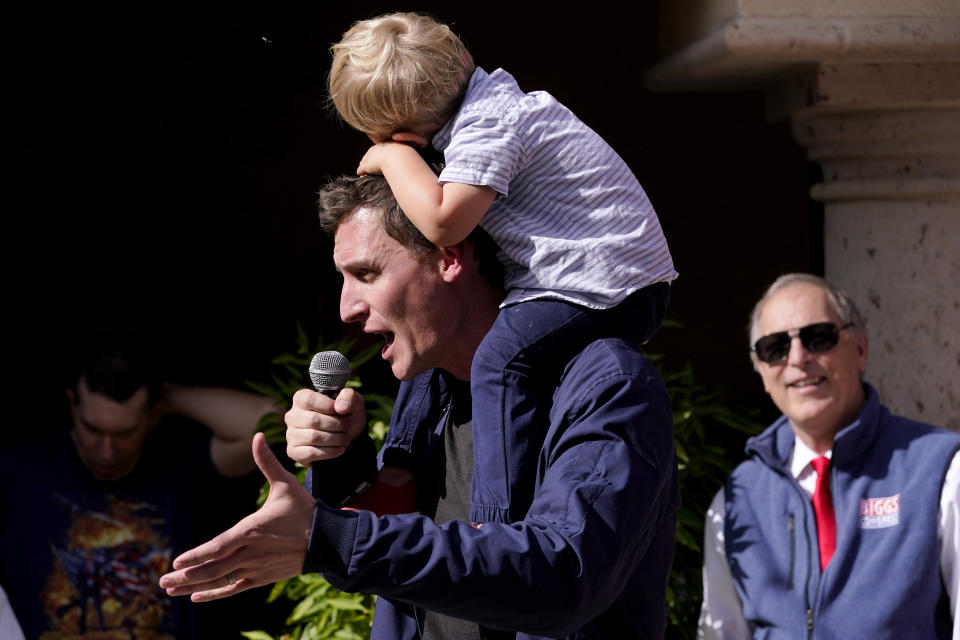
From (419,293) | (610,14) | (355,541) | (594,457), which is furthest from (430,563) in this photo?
(610,14)

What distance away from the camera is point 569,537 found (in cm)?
146

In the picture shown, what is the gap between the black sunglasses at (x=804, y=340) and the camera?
350cm

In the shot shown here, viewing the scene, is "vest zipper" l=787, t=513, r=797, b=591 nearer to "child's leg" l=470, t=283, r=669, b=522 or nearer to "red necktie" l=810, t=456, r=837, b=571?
"red necktie" l=810, t=456, r=837, b=571

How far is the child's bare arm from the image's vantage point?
192cm

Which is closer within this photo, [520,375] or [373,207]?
[520,375]

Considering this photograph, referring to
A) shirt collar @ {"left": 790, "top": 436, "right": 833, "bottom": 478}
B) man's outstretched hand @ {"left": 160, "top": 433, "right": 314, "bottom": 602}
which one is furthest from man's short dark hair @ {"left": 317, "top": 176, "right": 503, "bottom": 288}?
shirt collar @ {"left": 790, "top": 436, "right": 833, "bottom": 478}

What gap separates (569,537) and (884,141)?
2.68 m

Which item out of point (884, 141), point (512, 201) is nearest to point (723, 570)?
point (884, 141)

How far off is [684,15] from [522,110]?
1948mm

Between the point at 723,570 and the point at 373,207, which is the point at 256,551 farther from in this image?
the point at 723,570

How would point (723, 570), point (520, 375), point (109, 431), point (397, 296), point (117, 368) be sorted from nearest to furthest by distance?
point (520, 375)
point (397, 296)
point (723, 570)
point (109, 431)
point (117, 368)

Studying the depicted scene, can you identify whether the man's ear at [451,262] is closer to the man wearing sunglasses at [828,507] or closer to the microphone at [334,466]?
the microphone at [334,466]

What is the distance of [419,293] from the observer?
198 cm

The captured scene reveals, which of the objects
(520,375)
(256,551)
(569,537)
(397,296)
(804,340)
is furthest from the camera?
(804,340)
